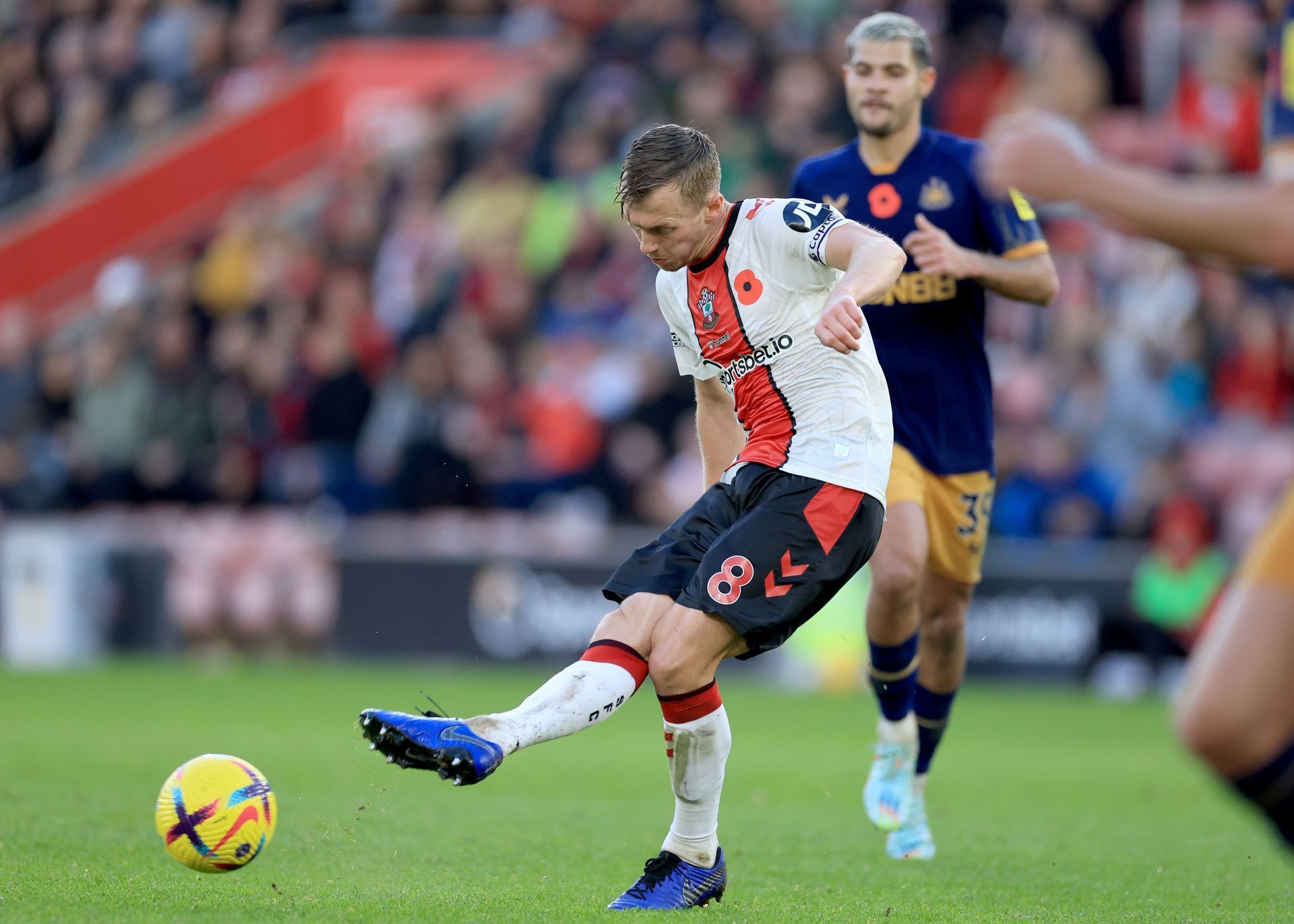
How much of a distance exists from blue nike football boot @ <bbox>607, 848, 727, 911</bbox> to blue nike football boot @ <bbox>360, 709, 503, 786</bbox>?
0.83 meters

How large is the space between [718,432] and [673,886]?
158cm

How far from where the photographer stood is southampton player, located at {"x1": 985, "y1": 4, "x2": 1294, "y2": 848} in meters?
3.77

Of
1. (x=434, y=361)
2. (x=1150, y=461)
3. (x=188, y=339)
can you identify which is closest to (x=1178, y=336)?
(x=1150, y=461)

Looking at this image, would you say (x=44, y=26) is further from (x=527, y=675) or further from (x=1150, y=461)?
(x=1150, y=461)

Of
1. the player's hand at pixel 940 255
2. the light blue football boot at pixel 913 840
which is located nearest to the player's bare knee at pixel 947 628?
the light blue football boot at pixel 913 840

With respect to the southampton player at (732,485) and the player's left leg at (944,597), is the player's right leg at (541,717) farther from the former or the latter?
the player's left leg at (944,597)

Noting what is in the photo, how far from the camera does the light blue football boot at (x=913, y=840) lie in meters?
7.00

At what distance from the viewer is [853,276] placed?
5262mm

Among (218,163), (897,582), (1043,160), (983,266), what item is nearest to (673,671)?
(897,582)

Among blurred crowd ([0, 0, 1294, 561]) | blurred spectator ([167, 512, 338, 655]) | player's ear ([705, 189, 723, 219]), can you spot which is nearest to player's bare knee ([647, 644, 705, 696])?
player's ear ([705, 189, 723, 219])

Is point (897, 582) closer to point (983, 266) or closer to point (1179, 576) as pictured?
Result: point (983, 266)

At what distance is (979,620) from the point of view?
50.0 feet

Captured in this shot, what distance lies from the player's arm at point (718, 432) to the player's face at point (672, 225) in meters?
0.61

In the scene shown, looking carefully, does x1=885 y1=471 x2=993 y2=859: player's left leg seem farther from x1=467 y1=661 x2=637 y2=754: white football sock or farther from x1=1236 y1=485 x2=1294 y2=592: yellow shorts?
x1=1236 y1=485 x2=1294 y2=592: yellow shorts
